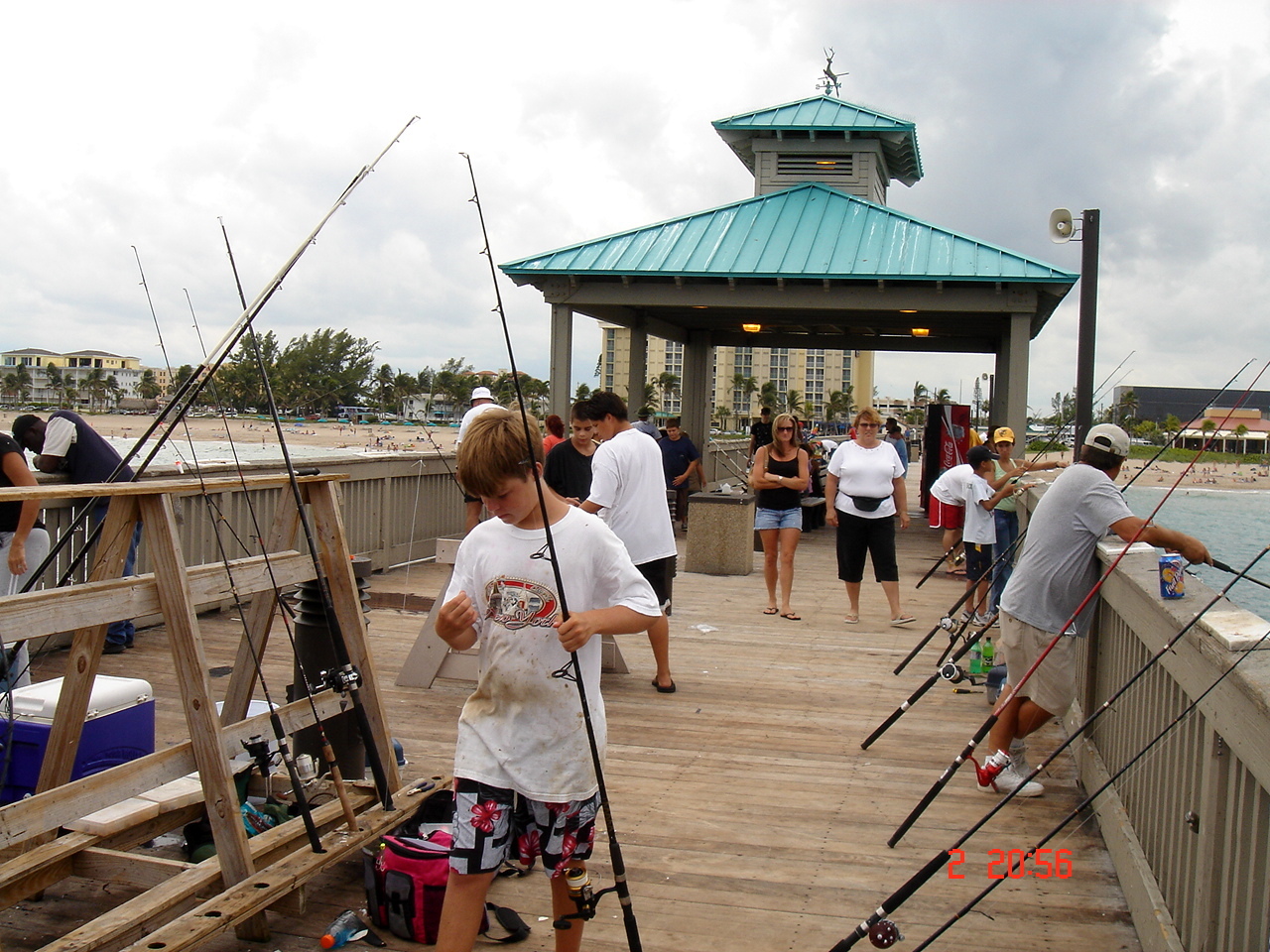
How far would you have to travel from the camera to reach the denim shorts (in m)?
8.91

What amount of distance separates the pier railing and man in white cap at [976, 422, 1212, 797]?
0.17 meters

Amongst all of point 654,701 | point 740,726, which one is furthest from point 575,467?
point 740,726

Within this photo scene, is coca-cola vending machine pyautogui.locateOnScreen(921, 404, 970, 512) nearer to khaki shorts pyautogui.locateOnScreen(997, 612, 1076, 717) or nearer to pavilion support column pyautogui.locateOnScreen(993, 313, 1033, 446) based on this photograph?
pavilion support column pyautogui.locateOnScreen(993, 313, 1033, 446)

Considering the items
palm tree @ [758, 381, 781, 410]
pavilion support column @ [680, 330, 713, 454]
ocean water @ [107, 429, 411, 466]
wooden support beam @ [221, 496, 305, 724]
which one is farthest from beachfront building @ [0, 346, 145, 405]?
palm tree @ [758, 381, 781, 410]

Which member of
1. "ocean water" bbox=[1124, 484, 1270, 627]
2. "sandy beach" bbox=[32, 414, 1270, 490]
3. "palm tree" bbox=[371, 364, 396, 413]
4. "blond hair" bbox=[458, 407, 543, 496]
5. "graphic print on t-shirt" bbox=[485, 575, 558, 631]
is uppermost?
"palm tree" bbox=[371, 364, 396, 413]

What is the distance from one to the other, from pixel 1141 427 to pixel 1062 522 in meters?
6.27

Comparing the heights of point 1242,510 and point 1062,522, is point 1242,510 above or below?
below

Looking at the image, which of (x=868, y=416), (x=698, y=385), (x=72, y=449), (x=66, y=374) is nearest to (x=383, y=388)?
(x=72, y=449)

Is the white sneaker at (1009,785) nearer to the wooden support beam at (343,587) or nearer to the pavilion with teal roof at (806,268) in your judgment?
the wooden support beam at (343,587)

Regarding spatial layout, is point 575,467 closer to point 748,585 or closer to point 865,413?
point 865,413

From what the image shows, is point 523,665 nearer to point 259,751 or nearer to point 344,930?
point 259,751

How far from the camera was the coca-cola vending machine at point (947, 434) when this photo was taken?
16172 millimetres

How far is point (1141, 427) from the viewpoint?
10273mm

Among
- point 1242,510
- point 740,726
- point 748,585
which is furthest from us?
point 1242,510
